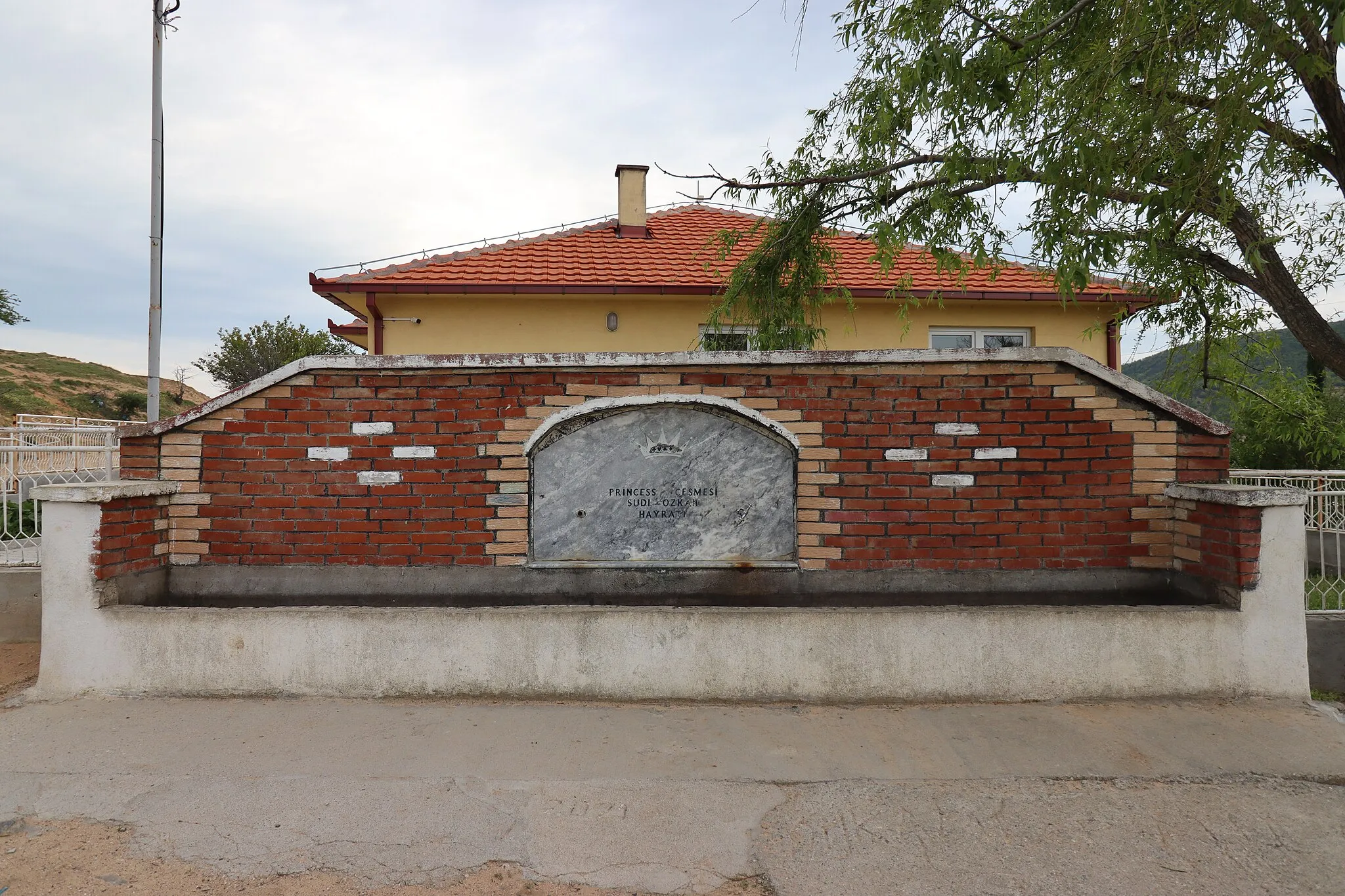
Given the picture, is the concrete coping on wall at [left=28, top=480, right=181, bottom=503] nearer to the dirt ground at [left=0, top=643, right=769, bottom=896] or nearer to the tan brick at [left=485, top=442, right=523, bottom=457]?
the dirt ground at [left=0, top=643, right=769, bottom=896]

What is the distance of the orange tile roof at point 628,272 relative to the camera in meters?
9.26

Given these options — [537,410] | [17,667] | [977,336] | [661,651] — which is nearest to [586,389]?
[537,410]

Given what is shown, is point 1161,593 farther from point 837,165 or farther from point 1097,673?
point 837,165

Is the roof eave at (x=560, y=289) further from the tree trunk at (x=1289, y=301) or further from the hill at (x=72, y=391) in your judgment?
the hill at (x=72, y=391)

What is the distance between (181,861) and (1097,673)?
14.8 ft

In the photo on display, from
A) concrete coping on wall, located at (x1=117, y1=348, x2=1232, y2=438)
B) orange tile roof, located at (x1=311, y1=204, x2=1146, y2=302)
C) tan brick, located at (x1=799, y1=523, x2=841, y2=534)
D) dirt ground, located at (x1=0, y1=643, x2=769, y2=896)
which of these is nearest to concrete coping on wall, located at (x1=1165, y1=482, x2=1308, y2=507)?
concrete coping on wall, located at (x1=117, y1=348, x2=1232, y2=438)

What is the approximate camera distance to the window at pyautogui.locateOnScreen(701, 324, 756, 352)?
900 centimetres

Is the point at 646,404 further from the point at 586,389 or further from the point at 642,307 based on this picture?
the point at 642,307

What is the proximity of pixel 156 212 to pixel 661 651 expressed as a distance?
11.1 meters

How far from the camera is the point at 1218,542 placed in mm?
4473

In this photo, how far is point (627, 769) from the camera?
3.62m

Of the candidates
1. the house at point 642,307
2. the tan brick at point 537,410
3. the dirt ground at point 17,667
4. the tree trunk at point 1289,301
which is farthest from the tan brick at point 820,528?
the dirt ground at point 17,667

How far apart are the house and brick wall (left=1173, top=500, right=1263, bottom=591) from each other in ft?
15.0

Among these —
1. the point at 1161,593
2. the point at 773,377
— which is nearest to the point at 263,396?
the point at 773,377
